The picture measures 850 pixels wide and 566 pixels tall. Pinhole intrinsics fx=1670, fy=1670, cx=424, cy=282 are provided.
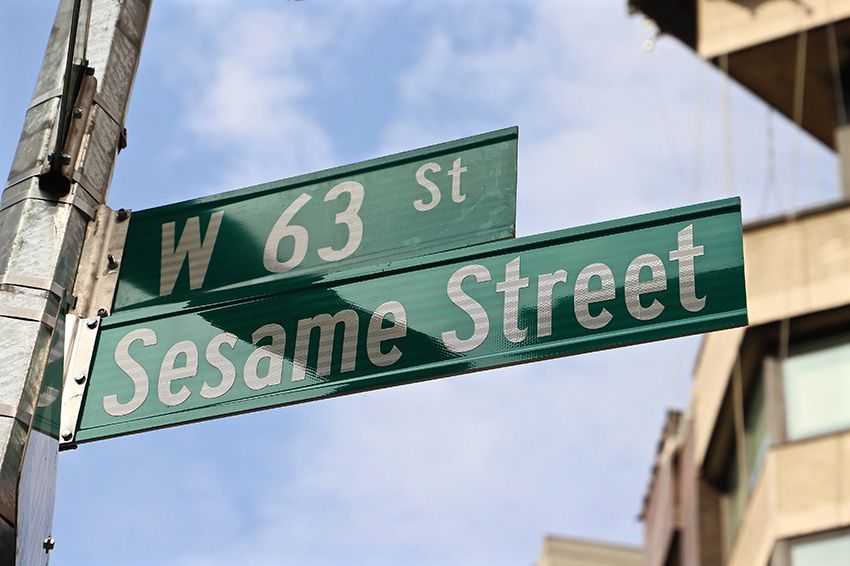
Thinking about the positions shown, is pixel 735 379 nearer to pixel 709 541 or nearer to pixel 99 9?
pixel 709 541

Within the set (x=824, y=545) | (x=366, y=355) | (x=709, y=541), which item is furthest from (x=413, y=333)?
(x=709, y=541)

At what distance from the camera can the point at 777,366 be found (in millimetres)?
18594

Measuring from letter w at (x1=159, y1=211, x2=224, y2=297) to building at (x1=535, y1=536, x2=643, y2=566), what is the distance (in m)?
28.2

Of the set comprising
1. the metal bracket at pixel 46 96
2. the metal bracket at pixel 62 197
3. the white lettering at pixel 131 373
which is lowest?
the white lettering at pixel 131 373

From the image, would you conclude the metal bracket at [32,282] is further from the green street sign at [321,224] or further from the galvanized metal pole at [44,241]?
the green street sign at [321,224]

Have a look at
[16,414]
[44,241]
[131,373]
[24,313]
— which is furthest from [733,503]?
[16,414]

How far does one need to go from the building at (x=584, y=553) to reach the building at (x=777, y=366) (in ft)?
31.6

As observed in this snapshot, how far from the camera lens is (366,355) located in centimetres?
495

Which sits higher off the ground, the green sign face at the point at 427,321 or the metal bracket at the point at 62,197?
the metal bracket at the point at 62,197

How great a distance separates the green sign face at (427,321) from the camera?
476 centimetres

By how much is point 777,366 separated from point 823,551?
8.16 ft

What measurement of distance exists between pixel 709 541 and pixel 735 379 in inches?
97.1

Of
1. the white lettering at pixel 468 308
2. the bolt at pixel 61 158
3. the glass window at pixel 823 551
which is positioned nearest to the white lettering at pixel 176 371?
the bolt at pixel 61 158

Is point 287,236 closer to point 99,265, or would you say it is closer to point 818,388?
point 99,265
